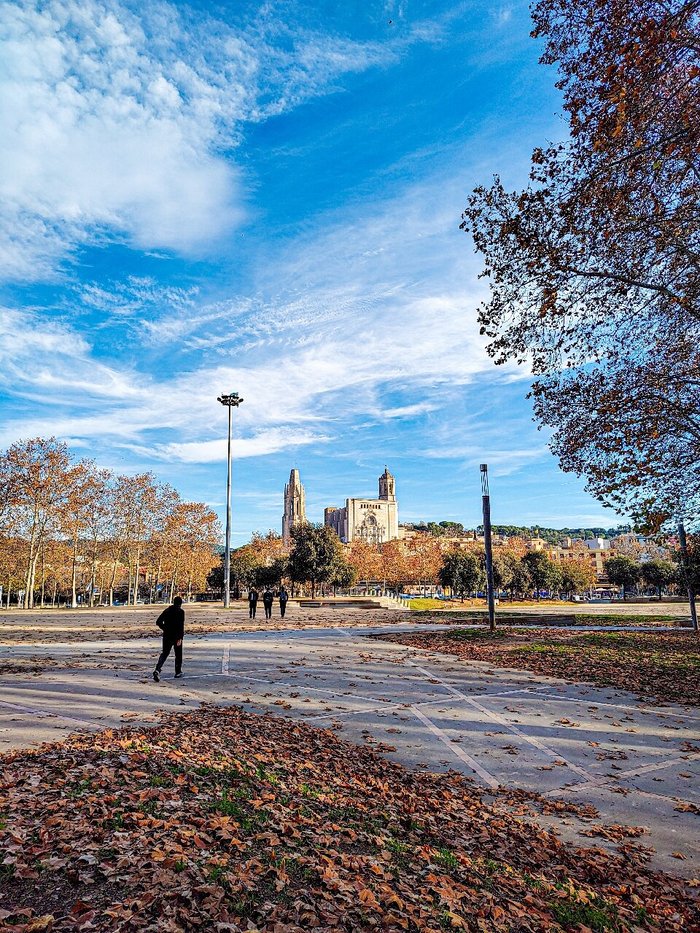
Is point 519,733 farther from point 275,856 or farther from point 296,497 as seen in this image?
point 296,497

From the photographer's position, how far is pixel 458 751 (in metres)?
7.44

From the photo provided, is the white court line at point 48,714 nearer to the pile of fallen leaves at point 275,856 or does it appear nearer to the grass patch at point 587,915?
the pile of fallen leaves at point 275,856

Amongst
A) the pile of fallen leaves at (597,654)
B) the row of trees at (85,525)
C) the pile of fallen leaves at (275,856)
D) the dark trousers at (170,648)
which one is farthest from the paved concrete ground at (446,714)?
the row of trees at (85,525)

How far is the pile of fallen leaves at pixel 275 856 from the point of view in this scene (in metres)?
3.20

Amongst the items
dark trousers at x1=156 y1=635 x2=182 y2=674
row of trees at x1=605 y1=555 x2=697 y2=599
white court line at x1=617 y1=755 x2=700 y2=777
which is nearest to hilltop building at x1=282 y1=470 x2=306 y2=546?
row of trees at x1=605 y1=555 x2=697 y2=599

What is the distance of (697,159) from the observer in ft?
26.6

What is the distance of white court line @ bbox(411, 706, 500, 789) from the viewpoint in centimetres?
645

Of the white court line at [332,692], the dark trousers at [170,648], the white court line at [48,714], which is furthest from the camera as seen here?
the dark trousers at [170,648]

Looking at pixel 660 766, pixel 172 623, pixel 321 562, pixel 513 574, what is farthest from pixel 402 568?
pixel 660 766

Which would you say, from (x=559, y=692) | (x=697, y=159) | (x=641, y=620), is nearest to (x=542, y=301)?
(x=697, y=159)

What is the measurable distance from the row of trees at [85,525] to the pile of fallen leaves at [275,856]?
42.3 m

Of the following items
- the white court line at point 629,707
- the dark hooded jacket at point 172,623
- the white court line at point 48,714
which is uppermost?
the dark hooded jacket at point 172,623

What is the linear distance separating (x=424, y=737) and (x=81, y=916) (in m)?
5.87

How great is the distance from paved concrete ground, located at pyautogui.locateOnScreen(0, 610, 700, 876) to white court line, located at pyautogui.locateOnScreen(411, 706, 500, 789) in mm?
25
